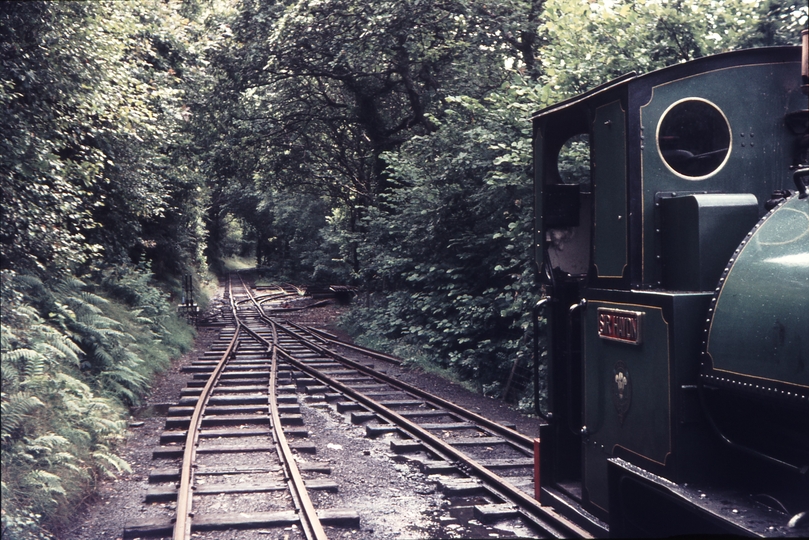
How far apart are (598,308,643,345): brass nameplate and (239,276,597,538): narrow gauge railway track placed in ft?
4.71

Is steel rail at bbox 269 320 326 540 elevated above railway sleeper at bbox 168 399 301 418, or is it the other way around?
steel rail at bbox 269 320 326 540

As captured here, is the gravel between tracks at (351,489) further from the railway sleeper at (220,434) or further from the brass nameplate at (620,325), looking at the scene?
the brass nameplate at (620,325)

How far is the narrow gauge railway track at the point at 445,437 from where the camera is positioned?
224 inches

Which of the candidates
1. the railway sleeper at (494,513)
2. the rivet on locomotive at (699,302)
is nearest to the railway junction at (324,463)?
the railway sleeper at (494,513)

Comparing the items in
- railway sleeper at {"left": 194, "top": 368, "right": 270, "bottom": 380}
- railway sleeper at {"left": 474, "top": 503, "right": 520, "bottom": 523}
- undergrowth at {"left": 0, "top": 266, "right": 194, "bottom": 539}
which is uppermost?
undergrowth at {"left": 0, "top": 266, "right": 194, "bottom": 539}

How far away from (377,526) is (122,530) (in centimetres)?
203

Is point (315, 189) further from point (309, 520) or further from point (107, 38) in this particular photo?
point (309, 520)

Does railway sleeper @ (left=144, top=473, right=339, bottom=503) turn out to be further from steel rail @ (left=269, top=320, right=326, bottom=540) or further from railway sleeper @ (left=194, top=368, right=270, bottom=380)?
railway sleeper @ (left=194, top=368, right=270, bottom=380)

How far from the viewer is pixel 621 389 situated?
157 inches

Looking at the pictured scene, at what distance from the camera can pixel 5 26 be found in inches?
283

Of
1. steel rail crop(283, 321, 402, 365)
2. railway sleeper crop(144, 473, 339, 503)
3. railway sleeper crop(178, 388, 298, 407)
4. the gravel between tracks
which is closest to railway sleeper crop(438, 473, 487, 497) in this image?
the gravel between tracks

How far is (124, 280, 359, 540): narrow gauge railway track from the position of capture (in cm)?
549

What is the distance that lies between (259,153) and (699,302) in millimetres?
21982

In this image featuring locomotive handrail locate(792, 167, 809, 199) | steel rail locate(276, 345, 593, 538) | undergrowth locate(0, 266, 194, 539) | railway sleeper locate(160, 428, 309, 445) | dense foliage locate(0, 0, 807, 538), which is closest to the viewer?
locomotive handrail locate(792, 167, 809, 199)
